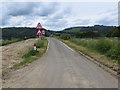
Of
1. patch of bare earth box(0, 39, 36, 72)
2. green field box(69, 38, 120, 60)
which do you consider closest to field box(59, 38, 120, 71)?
green field box(69, 38, 120, 60)

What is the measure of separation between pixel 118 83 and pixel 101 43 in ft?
30.0

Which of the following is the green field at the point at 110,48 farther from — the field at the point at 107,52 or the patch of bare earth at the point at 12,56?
the patch of bare earth at the point at 12,56

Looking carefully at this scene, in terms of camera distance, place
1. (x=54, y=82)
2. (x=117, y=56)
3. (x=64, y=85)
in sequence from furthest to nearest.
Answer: (x=117, y=56), (x=54, y=82), (x=64, y=85)

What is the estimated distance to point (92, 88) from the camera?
16.5ft

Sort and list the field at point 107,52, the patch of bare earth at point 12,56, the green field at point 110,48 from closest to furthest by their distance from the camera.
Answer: the field at point 107,52
the patch of bare earth at point 12,56
the green field at point 110,48

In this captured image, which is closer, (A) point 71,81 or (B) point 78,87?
(B) point 78,87

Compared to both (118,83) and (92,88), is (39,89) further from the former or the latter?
(118,83)

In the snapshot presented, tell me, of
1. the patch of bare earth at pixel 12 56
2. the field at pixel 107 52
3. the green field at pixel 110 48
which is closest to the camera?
the field at pixel 107 52

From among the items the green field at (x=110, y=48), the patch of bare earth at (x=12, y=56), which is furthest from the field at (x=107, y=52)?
the patch of bare earth at (x=12, y=56)

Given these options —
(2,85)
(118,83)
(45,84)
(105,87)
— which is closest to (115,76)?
(118,83)

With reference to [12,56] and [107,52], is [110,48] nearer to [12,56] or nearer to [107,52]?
[107,52]

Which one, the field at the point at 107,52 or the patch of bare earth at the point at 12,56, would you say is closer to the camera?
the field at the point at 107,52

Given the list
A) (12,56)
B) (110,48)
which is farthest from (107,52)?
(12,56)

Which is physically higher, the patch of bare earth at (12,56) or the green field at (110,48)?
the green field at (110,48)
